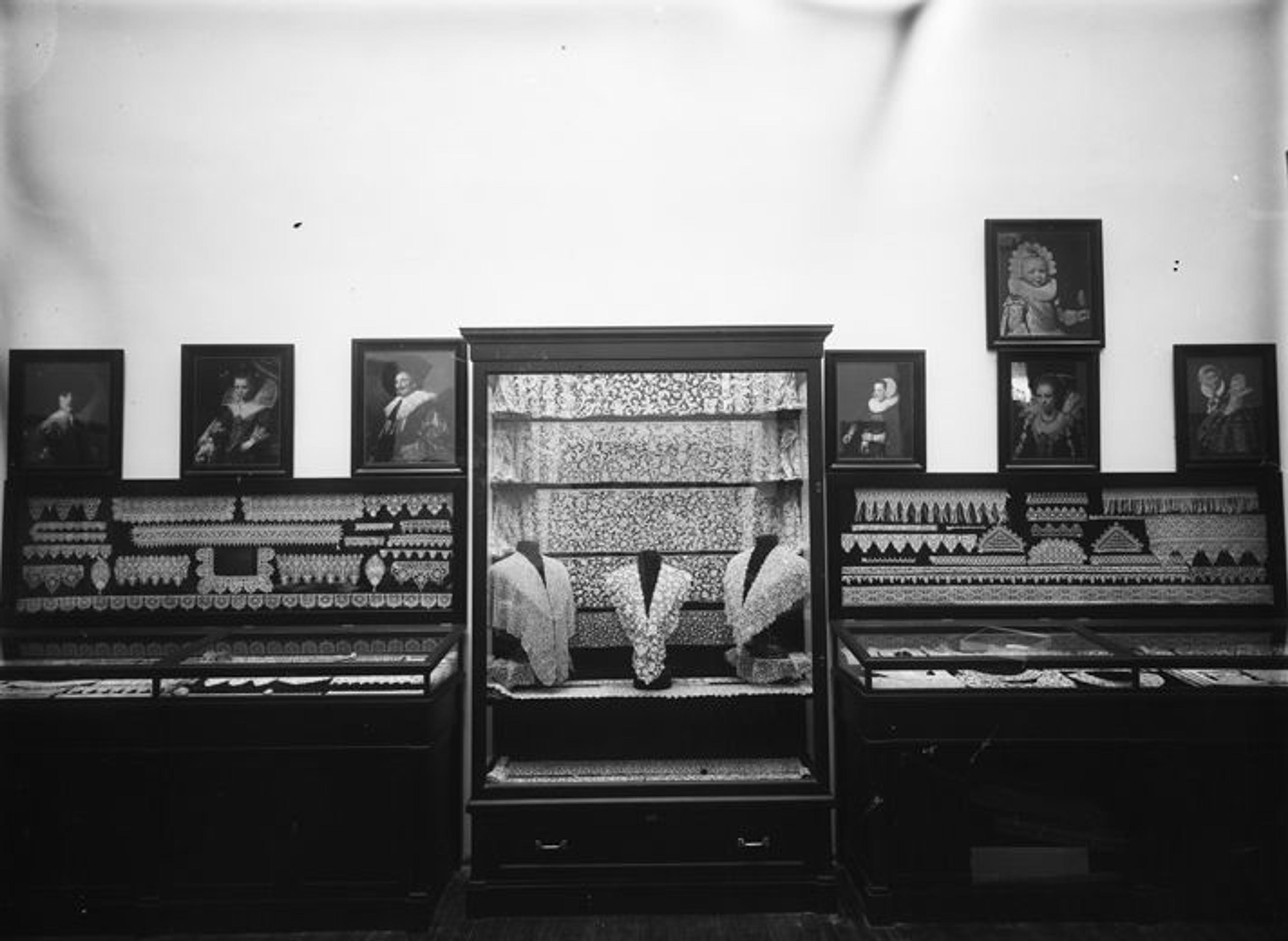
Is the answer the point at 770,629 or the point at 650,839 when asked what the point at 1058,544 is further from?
the point at 650,839

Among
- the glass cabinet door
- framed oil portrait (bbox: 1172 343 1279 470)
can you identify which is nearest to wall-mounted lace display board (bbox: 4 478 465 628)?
the glass cabinet door

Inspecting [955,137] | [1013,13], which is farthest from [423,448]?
[1013,13]

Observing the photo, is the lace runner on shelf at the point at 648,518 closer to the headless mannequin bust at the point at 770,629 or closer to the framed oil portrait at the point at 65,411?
the headless mannequin bust at the point at 770,629

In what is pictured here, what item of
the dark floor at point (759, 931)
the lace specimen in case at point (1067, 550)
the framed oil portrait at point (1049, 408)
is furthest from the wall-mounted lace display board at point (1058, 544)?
the dark floor at point (759, 931)

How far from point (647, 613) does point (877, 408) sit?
1487mm

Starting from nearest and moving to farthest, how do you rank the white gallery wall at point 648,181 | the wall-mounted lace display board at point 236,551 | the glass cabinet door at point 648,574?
1. the glass cabinet door at point 648,574
2. the wall-mounted lace display board at point 236,551
3. the white gallery wall at point 648,181

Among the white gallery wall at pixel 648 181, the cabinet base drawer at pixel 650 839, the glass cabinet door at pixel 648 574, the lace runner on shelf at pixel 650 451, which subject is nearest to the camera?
the cabinet base drawer at pixel 650 839

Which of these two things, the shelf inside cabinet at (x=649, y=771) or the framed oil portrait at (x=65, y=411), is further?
the framed oil portrait at (x=65, y=411)

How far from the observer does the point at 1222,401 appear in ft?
12.5

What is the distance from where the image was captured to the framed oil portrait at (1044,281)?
3838 millimetres

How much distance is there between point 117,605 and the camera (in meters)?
3.75

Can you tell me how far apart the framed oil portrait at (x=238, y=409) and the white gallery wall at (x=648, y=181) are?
0.08m

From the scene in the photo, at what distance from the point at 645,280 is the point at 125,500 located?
2.73m

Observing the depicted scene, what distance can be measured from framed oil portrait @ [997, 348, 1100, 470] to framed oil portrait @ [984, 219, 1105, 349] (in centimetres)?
11
